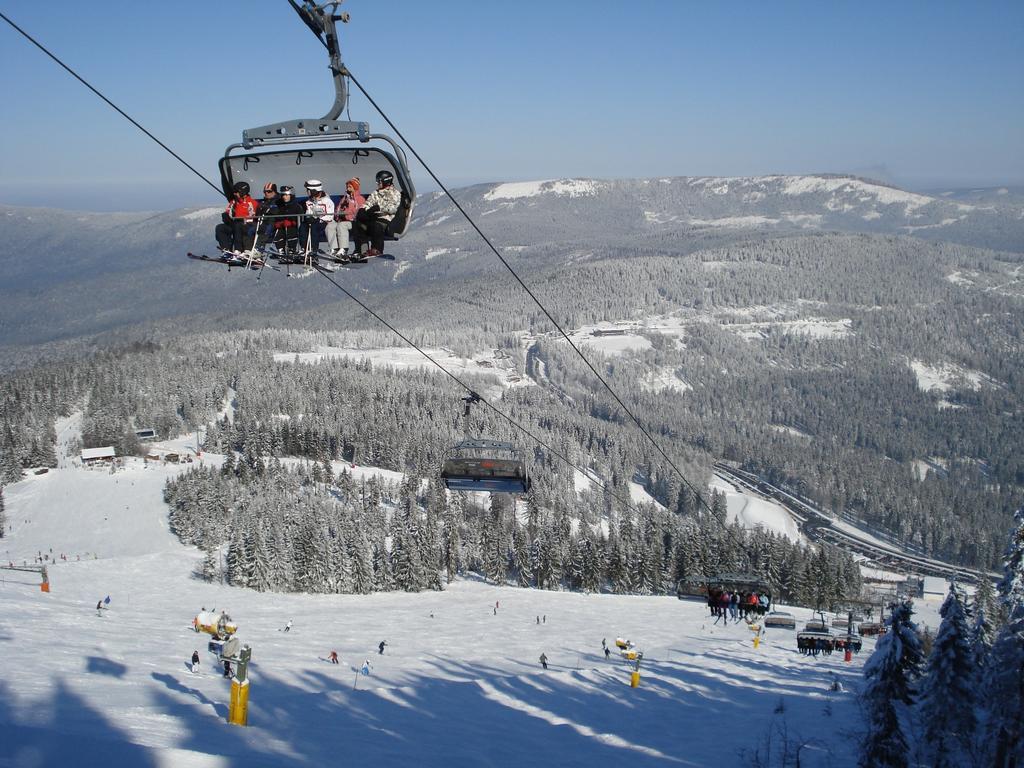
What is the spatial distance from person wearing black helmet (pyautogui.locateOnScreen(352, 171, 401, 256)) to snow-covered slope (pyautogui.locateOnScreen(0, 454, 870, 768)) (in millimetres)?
6413

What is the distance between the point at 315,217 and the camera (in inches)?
389

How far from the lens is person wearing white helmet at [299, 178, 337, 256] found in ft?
32.3

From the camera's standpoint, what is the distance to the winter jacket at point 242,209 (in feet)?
32.6

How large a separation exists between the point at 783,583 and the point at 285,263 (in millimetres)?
55281

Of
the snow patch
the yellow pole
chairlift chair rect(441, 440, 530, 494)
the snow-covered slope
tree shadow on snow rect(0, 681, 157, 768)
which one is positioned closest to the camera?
tree shadow on snow rect(0, 681, 157, 768)

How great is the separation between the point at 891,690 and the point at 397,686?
11.9 meters

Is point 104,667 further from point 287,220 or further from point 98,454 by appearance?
point 98,454

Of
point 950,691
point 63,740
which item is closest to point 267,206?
point 63,740

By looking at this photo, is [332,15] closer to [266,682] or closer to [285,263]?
[285,263]

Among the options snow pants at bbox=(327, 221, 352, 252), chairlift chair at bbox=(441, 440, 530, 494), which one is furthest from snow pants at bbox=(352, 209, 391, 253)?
chairlift chair at bbox=(441, 440, 530, 494)

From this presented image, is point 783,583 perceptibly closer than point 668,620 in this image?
No

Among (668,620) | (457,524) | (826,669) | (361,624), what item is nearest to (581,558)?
(457,524)

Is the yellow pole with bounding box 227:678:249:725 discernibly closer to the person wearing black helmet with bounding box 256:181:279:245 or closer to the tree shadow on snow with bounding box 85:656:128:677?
the tree shadow on snow with bounding box 85:656:128:677

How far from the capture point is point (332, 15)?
7922 mm
